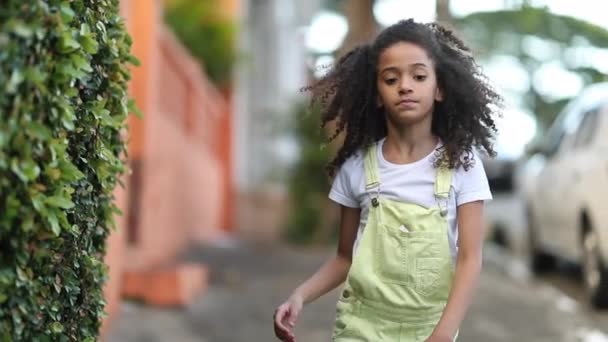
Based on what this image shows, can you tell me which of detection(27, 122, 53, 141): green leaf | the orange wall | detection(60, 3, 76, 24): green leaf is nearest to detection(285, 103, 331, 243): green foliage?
the orange wall

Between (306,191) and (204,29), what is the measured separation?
11.6 ft

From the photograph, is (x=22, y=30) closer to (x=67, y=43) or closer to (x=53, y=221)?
(x=67, y=43)

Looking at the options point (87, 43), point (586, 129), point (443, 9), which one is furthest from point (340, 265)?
point (443, 9)

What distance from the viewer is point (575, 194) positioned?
10.0 metres

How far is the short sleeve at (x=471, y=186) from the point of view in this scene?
10.9 ft

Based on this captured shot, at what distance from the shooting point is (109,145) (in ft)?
12.2

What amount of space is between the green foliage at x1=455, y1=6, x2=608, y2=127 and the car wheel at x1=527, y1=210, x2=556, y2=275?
6.28 ft

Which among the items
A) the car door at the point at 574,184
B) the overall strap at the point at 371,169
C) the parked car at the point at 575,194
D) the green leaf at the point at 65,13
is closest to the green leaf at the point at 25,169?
the green leaf at the point at 65,13

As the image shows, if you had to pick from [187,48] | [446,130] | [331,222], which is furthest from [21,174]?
[331,222]

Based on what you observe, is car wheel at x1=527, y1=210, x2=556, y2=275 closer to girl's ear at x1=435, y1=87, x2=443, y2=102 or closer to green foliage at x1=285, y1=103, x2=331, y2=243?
green foliage at x1=285, y1=103, x2=331, y2=243

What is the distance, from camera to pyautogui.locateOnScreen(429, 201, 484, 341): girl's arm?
318cm

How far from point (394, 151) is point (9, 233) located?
1.21 meters

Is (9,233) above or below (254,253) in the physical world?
above

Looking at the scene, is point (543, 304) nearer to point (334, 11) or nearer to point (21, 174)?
point (21, 174)
